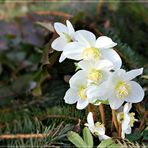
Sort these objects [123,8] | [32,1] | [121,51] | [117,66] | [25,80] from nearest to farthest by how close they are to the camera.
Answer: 1. [117,66]
2. [121,51]
3. [25,80]
4. [123,8]
5. [32,1]

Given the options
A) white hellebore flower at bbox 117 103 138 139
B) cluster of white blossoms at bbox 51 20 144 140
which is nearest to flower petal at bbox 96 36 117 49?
cluster of white blossoms at bbox 51 20 144 140

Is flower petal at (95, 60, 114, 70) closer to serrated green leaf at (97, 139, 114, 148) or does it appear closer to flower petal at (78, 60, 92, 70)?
flower petal at (78, 60, 92, 70)

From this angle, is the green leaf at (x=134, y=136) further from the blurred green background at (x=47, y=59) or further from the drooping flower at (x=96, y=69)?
the drooping flower at (x=96, y=69)

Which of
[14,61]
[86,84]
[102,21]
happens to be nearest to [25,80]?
[14,61]

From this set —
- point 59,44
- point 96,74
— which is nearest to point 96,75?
point 96,74

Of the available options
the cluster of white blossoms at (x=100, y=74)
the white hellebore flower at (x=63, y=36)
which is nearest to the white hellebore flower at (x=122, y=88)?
the cluster of white blossoms at (x=100, y=74)

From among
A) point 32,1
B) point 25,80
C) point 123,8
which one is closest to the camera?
point 25,80

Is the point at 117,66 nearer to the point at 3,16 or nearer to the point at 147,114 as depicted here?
the point at 147,114
